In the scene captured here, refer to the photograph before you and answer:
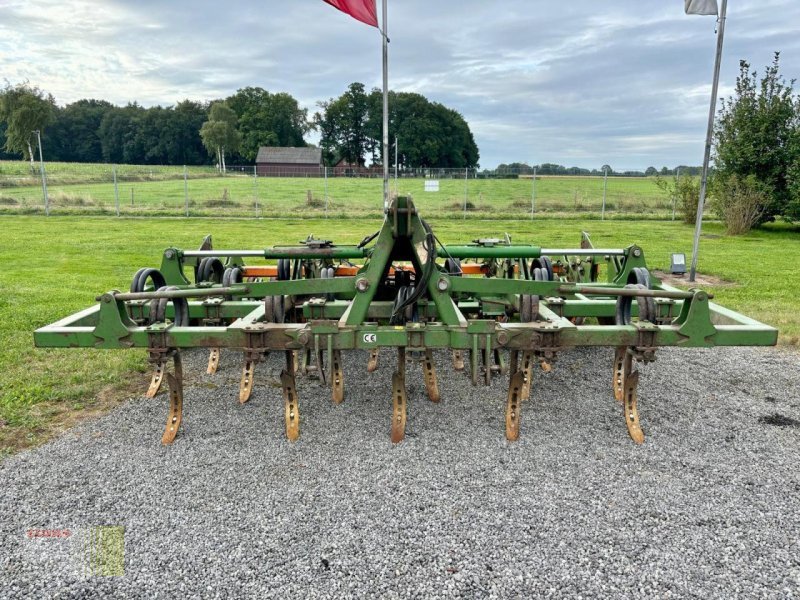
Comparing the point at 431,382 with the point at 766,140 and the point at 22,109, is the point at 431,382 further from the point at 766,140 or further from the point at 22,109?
the point at 22,109

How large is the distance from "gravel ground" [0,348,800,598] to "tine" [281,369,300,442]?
0.10 metres

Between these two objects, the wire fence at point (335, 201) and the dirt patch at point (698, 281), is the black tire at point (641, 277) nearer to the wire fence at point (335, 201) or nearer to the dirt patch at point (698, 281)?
the dirt patch at point (698, 281)

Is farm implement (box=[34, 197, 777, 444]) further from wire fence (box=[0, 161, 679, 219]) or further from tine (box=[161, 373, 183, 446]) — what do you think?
wire fence (box=[0, 161, 679, 219])

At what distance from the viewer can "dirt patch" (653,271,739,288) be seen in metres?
→ 10.2

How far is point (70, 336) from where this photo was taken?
383 centimetres

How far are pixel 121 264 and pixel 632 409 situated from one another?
422 inches

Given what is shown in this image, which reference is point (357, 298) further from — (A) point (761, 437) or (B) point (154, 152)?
(B) point (154, 152)

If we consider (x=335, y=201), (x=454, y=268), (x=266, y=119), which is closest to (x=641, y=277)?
(x=454, y=268)

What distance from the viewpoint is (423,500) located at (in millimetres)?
3299

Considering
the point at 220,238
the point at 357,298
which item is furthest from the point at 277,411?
the point at 220,238

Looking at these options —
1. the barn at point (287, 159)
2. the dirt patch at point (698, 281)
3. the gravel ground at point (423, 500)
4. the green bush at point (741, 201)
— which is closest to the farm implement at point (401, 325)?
the gravel ground at point (423, 500)

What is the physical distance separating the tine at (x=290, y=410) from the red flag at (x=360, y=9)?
236 inches

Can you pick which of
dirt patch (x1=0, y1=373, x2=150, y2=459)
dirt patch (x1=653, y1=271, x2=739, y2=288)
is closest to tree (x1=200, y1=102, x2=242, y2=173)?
dirt patch (x1=653, y1=271, x2=739, y2=288)

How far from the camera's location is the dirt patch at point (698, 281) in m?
10.2
